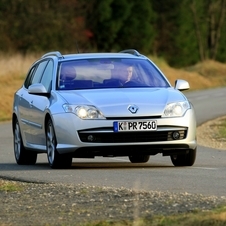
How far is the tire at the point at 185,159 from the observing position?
13.2 m

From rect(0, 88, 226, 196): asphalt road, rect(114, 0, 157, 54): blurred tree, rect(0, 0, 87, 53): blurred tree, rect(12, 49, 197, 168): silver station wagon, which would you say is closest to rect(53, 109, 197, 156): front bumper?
rect(12, 49, 197, 168): silver station wagon

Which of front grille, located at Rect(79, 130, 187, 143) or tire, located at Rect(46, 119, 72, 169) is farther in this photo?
tire, located at Rect(46, 119, 72, 169)

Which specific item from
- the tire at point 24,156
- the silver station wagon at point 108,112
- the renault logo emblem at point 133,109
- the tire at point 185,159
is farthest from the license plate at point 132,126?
the tire at point 24,156

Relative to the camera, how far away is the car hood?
12.5 m

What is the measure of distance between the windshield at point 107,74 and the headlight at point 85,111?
2.43 ft

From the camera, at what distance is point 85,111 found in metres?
12.6

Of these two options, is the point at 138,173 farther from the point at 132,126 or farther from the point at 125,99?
the point at 125,99

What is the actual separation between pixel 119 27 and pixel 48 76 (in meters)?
59.3

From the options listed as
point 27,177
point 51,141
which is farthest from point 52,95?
point 27,177

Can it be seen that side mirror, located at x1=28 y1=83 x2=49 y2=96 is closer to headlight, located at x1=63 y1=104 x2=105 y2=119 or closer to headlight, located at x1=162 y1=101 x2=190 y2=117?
headlight, located at x1=63 y1=104 x2=105 y2=119

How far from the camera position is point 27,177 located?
40.0 ft

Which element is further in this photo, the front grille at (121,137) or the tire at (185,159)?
the tire at (185,159)

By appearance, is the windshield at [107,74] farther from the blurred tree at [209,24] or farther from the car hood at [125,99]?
the blurred tree at [209,24]

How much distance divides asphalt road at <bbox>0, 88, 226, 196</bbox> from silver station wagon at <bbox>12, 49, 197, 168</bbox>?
0.80 ft
